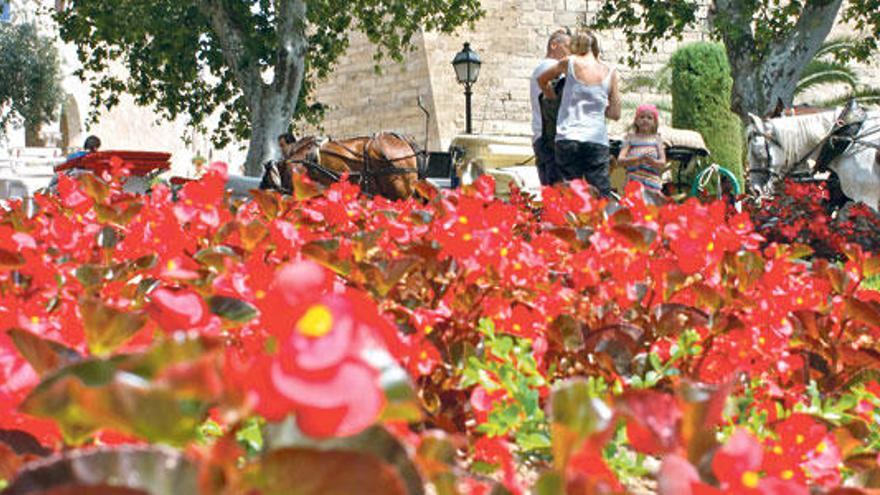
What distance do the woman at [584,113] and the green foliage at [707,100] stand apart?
599 inches

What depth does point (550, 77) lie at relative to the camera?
7.06 meters

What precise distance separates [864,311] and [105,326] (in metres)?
1.78

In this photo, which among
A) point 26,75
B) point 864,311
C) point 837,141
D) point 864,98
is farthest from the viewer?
point 864,98

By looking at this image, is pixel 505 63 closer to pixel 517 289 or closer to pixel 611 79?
pixel 611 79

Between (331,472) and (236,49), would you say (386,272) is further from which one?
(236,49)

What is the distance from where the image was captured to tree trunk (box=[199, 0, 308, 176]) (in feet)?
57.6

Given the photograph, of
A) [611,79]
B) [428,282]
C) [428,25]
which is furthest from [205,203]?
[428,25]

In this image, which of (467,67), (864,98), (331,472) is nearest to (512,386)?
(331,472)

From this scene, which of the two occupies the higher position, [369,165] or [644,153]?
[644,153]

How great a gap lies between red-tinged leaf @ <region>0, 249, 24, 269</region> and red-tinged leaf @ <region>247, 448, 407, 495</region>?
4.57 feet

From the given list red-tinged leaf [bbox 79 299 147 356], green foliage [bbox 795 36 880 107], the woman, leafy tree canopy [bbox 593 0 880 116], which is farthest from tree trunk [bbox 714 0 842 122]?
red-tinged leaf [bbox 79 299 147 356]

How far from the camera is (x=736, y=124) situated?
2225cm

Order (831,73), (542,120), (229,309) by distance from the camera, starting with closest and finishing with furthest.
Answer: (229,309), (542,120), (831,73)

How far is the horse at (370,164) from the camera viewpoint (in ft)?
39.5
